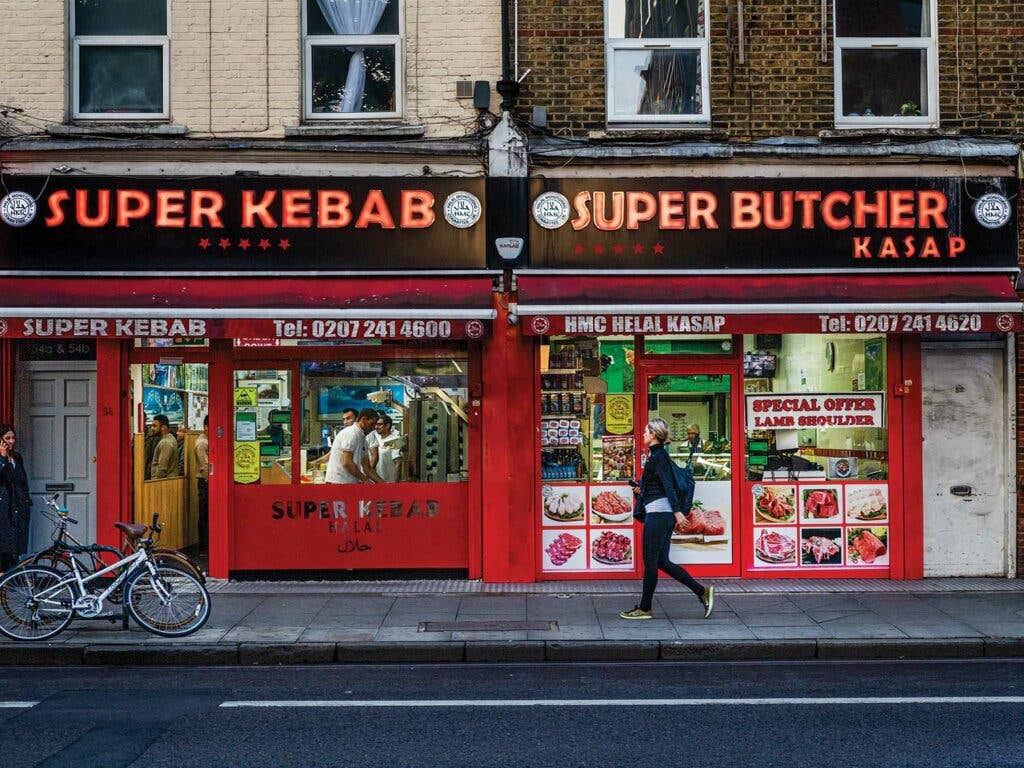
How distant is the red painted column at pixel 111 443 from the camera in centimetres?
1189

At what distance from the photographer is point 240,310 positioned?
11.2 meters

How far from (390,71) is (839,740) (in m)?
8.55

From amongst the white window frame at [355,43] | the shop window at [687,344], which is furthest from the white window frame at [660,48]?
the shop window at [687,344]

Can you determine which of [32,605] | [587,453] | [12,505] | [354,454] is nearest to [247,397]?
[354,454]

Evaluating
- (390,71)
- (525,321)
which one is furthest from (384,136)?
(525,321)

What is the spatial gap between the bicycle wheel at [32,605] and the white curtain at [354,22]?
6.02m

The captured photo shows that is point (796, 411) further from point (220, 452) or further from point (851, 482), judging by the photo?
point (220, 452)

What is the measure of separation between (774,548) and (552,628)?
3.54 m

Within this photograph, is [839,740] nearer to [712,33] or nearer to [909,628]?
[909,628]

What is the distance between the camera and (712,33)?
12.0 metres

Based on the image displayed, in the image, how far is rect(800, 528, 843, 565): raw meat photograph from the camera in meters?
12.1

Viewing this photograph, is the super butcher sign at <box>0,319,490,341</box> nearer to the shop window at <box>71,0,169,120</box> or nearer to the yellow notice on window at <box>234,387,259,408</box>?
the yellow notice on window at <box>234,387,259,408</box>

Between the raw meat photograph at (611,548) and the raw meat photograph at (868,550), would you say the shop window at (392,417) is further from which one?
the raw meat photograph at (868,550)

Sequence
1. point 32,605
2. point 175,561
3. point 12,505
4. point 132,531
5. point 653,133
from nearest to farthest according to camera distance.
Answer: point 32,605 < point 132,531 < point 175,561 < point 12,505 < point 653,133
